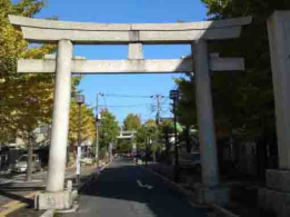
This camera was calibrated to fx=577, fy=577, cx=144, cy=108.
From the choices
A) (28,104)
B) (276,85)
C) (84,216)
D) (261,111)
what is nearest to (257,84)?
(261,111)

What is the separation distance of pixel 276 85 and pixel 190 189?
1091 cm

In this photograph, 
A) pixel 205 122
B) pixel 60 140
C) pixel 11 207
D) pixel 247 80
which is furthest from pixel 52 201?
pixel 247 80

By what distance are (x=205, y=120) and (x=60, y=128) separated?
501 centimetres

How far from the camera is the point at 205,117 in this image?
20.1 meters

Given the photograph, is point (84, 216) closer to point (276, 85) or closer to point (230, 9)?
point (276, 85)

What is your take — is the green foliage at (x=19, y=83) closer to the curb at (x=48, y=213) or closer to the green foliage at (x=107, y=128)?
the curb at (x=48, y=213)

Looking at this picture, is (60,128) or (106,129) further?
(106,129)

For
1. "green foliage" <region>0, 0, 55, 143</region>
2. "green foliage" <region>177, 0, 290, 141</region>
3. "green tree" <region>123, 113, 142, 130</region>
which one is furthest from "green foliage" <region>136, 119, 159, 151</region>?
"green foliage" <region>177, 0, 290, 141</region>

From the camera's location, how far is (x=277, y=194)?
14.6 metres

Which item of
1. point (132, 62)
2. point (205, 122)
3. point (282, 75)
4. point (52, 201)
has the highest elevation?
point (132, 62)

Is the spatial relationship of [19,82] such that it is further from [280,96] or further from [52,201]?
[280,96]

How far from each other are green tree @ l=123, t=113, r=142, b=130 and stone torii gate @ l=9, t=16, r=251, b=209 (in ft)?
478

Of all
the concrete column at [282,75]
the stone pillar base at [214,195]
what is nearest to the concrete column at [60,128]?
the stone pillar base at [214,195]

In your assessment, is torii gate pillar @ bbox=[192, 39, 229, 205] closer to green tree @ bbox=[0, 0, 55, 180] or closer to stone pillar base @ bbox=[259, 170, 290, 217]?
stone pillar base @ bbox=[259, 170, 290, 217]
